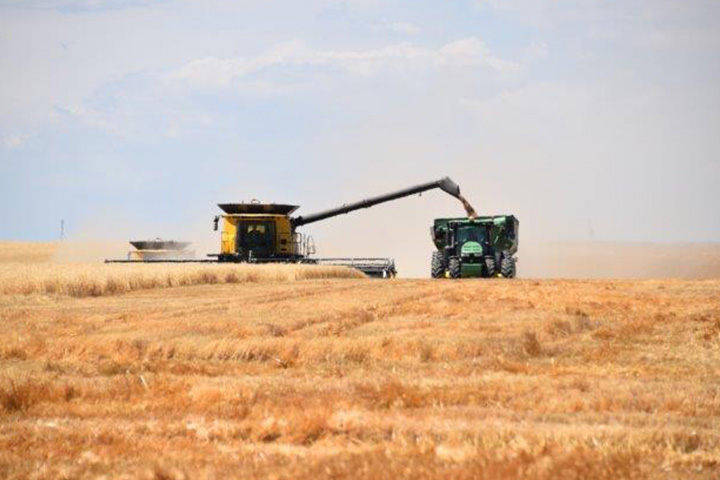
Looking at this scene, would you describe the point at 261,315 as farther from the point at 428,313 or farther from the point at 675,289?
the point at 675,289

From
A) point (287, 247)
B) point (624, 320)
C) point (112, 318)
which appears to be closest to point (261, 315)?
point (112, 318)

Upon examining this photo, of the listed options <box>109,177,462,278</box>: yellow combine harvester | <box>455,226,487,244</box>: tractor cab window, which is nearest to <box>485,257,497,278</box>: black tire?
<box>455,226,487,244</box>: tractor cab window

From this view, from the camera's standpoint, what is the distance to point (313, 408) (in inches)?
452

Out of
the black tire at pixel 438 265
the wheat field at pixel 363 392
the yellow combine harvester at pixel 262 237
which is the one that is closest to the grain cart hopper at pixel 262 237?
the yellow combine harvester at pixel 262 237

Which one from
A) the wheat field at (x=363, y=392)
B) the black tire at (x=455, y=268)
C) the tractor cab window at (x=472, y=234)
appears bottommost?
the wheat field at (x=363, y=392)

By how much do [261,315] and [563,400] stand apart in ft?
42.2

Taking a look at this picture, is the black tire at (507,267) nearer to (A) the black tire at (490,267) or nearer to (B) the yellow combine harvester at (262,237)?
(A) the black tire at (490,267)

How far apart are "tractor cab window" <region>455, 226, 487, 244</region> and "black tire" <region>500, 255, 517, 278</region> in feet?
4.13

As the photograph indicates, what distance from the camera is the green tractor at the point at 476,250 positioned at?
1796 inches

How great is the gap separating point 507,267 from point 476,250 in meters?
1.56

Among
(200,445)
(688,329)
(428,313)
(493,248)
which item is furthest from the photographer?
(493,248)

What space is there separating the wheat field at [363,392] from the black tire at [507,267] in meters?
19.3

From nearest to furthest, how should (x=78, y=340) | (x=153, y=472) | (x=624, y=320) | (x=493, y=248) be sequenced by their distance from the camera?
(x=153, y=472), (x=78, y=340), (x=624, y=320), (x=493, y=248)

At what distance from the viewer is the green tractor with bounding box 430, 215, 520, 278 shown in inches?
1796
